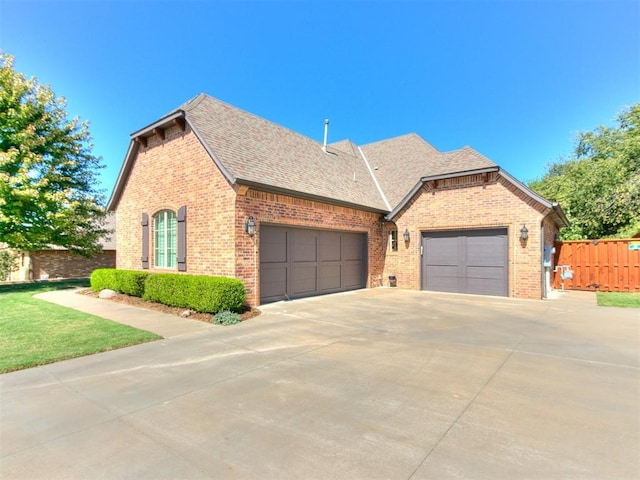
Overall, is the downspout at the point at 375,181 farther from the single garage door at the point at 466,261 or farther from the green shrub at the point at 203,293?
the green shrub at the point at 203,293

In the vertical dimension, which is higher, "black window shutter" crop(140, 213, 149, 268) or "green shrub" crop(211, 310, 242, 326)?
"black window shutter" crop(140, 213, 149, 268)

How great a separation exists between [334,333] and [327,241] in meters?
6.06

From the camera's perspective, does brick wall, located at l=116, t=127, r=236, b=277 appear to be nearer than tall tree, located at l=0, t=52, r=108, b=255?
Yes

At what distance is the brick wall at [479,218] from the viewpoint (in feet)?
35.2

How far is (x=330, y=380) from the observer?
412 cm

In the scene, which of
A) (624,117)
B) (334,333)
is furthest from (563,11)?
(624,117)

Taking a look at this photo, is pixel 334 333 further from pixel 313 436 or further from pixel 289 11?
pixel 289 11

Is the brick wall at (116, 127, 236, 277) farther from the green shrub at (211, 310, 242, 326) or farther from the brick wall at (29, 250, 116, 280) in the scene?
the brick wall at (29, 250, 116, 280)

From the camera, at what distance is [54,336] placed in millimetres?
6113

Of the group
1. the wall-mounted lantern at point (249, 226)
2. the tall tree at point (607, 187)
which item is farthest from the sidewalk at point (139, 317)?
the tall tree at point (607, 187)

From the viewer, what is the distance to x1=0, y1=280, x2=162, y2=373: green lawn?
5.00m

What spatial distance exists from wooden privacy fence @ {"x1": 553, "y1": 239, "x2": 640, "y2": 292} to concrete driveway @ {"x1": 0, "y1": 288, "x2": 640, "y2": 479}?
9231 millimetres

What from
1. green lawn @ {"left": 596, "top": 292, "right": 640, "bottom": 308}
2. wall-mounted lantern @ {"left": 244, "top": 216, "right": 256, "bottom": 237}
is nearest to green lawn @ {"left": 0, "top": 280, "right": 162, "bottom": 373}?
wall-mounted lantern @ {"left": 244, "top": 216, "right": 256, "bottom": 237}

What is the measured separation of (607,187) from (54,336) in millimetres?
26645
